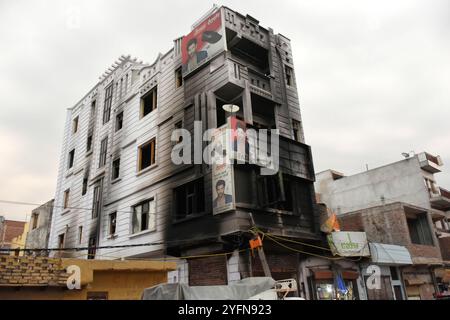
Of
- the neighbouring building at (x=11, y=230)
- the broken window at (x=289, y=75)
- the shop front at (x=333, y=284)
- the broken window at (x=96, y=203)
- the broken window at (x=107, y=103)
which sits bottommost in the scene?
the shop front at (x=333, y=284)

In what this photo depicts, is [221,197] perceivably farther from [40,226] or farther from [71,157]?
[40,226]

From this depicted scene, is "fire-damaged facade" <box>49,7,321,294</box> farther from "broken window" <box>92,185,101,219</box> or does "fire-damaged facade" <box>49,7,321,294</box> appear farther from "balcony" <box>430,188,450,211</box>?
"balcony" <box>430,188,450,211</box>

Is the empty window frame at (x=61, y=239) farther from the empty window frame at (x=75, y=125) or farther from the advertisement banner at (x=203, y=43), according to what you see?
the advertisement banner at (x=203, y=43)

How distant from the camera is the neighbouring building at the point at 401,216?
22.4 m

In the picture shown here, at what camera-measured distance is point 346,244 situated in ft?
61.2

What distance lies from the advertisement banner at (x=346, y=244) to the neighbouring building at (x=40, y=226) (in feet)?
78.4

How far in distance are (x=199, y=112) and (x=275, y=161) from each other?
191 inches

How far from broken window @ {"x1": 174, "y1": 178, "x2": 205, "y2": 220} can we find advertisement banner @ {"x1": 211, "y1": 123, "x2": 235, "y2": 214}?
62.2 inches

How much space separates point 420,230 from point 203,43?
22169mm

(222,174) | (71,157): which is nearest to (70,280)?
(222,174)

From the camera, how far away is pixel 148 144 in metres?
21.6

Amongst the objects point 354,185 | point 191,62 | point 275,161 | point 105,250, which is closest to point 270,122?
point 275,161

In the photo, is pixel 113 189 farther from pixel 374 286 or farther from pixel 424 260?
pixel 424 260

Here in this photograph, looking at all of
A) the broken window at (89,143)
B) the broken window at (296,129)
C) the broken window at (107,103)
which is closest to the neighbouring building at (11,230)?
the broken window at (89,143)
